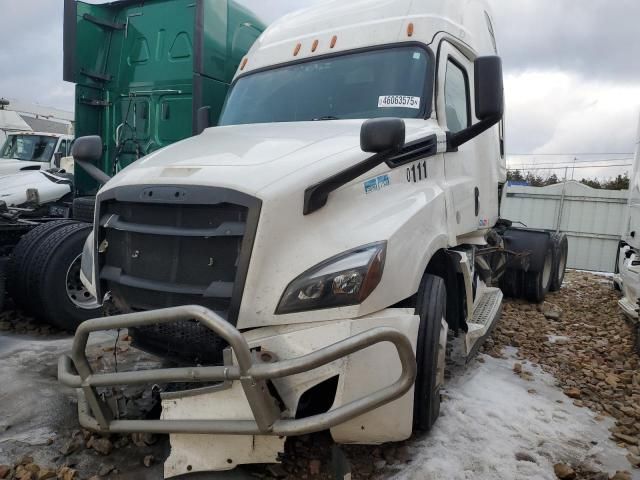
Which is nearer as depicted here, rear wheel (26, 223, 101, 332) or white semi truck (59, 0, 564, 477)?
white semi truck (59, 0, 564, 477)

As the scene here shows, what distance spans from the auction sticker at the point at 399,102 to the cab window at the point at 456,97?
16.4 inches

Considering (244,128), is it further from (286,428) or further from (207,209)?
(286,428)

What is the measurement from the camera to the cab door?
379 centimetres

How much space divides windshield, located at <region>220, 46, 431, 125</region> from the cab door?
221mm

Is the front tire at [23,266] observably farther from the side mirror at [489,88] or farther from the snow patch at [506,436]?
the side mirror at [489,88]

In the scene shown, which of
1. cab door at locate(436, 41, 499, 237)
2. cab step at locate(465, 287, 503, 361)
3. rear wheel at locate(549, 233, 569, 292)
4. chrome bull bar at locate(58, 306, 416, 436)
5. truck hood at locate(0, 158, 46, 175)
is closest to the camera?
chrome bull bar at locate(58, 306, 416, 436)

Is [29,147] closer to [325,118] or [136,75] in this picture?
[136,75]

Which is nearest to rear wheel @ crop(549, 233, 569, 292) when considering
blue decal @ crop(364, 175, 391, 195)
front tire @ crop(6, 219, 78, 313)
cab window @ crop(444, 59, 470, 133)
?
cab window @ crop(444, 59, 470, 133)

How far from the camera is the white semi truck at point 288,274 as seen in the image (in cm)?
233

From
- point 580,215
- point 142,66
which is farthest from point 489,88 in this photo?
point 580,215

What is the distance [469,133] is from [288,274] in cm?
182

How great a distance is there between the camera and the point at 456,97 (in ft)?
13.8

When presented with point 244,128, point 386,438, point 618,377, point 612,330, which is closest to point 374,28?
point 244,128

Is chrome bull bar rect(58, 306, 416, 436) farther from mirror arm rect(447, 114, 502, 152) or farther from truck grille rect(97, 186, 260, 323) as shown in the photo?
mirror arm rect(447, 114, 502, 152)
